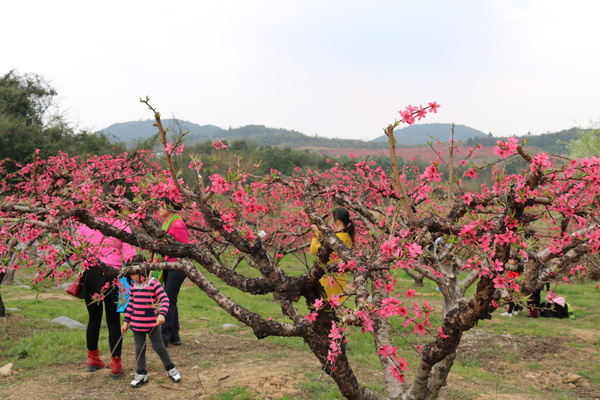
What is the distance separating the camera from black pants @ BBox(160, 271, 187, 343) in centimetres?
579

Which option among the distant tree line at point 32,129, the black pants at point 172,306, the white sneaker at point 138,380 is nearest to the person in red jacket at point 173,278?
the black pants at point 172,306

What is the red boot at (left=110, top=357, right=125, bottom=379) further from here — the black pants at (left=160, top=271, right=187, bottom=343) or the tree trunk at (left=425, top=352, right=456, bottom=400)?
the tree trunk at (left=425, top=352, right=456, bottom=400)

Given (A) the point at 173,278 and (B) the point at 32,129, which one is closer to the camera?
(A) the point at 173,278

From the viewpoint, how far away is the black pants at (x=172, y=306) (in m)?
5.79

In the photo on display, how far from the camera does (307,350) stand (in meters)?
6.70

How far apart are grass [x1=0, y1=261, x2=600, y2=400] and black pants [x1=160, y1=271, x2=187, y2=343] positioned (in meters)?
0.89

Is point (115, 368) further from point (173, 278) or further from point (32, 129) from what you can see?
point (32, 129)

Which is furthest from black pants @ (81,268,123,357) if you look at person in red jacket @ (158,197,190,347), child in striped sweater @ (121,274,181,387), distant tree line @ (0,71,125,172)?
distant tree line @ (0,71,125,172)

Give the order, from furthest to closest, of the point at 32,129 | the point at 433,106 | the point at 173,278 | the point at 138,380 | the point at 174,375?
the point at 32,129 → the point at 173,278 → the point at 174,375 → the point at 138,380 → the point at 433,106

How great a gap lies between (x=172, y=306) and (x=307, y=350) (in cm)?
232


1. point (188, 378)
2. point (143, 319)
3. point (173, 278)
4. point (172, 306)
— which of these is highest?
point (173, 278)

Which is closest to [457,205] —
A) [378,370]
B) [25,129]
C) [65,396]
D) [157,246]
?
[157,246]

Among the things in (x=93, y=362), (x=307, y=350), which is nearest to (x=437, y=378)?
(x=307, y=350)

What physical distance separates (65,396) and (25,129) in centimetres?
1925
